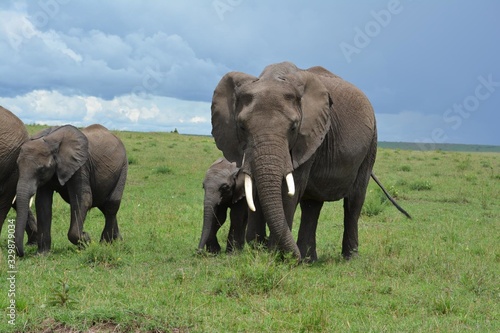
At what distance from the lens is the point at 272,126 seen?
A: 6.91m

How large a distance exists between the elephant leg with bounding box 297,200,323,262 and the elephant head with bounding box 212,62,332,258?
1248 mm

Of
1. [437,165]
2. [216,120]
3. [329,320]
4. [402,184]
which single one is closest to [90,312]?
[329,320]

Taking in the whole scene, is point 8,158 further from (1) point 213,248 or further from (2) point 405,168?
(2) point 405,168

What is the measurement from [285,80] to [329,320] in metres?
2.75

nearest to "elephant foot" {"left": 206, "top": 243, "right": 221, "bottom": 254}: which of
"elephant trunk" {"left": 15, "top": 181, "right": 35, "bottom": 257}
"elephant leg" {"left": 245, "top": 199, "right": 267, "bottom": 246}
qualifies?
"elephant leg" {"left": 245, "top": 199, "right": 267, "bottom": 246}

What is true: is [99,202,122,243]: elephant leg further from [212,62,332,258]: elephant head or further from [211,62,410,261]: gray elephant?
[212,62,332,258]: elephant head

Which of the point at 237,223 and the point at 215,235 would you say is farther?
the point at 237,223

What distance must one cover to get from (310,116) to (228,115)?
3.15ft

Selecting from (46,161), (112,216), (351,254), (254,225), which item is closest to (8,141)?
(46,161)

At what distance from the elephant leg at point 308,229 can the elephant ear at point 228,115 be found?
5.79ft

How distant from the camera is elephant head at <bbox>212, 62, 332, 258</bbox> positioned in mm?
6926

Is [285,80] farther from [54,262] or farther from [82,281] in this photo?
[54,262]

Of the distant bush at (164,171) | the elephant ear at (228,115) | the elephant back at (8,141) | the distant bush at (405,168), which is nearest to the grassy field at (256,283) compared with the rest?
the elephant ear at (228,115)

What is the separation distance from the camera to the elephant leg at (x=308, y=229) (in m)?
8.80
